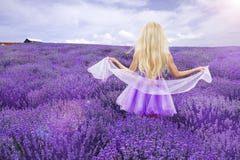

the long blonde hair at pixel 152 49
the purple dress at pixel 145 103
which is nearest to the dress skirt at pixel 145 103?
the purple dress at pixel 145 103

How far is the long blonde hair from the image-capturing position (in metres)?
3.51

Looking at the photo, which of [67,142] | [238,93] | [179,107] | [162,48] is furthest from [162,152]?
[238,93]

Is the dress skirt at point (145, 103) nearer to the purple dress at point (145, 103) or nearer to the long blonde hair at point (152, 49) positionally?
the purple dress at point (145, 103)

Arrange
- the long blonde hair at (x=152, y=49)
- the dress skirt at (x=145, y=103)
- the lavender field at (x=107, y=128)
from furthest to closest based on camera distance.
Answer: the long blonde hair at (x=152, y=49)
the dress skirt at (x=145, y=103)
the lavender field at (x=107, y=128)

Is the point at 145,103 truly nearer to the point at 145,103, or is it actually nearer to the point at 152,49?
the point at 145,103

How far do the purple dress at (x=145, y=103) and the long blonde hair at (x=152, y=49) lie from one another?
0.21 m

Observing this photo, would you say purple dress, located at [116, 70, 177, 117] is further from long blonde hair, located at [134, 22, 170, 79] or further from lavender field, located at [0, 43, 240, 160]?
long blonde hair, located at [134, 22, 170, 79]

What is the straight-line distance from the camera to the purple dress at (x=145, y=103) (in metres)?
3.39

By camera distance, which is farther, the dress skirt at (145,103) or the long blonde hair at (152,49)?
the long blonde hair at (152,49)

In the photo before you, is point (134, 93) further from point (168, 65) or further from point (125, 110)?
point (168, 65)

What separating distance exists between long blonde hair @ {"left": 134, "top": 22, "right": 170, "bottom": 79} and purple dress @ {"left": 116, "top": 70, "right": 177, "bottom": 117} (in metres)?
0.21

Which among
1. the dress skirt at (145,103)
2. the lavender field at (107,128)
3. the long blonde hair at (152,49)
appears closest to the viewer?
the lavender field at (107,128)

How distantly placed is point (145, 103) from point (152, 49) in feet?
1.75

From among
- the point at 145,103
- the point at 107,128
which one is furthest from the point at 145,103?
the point at 107,128
